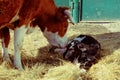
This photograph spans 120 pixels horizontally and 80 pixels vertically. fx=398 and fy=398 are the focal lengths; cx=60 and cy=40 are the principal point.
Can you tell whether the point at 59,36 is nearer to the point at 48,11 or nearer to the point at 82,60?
the point at 48,11

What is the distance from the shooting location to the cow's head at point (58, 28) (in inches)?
249

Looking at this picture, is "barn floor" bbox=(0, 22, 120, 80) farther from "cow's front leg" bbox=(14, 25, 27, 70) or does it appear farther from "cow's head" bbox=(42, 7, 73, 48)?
"cow's head" bbox=(42, 7, 73, 48)

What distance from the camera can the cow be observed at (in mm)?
5312

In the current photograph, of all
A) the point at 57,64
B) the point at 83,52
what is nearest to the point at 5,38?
the point at 57,64

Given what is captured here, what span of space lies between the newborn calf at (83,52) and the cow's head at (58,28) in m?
0.29

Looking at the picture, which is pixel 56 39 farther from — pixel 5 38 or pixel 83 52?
pixel 5 38

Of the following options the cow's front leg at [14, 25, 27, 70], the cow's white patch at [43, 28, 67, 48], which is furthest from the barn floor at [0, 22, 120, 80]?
Answer: the cow's white patch at [43, 28, 67, 48]

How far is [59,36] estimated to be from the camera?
643 cm

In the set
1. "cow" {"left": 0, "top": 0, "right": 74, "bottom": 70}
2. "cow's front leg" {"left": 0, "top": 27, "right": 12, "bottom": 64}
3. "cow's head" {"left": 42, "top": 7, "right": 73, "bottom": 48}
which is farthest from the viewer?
"cow's head" {"left": 42, "top": 7, "right": 73, "bottom": 48}

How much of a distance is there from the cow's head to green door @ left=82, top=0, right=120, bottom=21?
1.83 meters

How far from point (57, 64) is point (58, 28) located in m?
0.84

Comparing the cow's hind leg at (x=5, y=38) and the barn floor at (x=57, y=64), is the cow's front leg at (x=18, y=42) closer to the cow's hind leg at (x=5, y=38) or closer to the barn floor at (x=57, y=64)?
the barn floor at (x=57, y=64)

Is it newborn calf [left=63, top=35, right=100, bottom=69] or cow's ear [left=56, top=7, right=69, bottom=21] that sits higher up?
cow's ear [left=56, top=7, right=69, bottom=21]

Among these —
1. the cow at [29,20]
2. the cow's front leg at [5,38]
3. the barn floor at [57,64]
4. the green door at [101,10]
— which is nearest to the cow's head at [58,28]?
the cow at [29,20]
